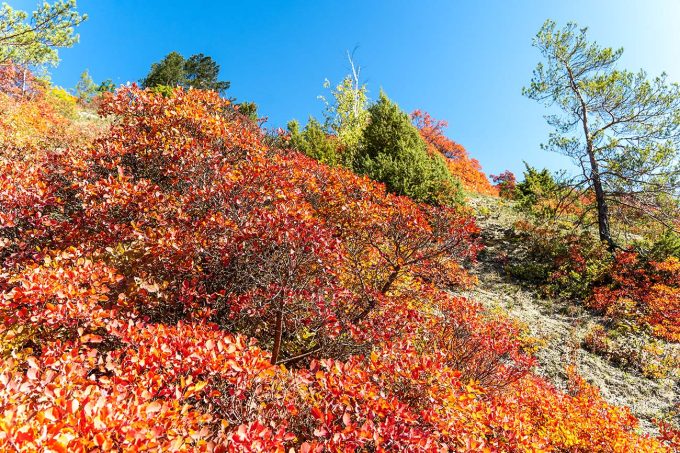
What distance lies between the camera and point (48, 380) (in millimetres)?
2348

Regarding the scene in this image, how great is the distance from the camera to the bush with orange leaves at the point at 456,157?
28.3m

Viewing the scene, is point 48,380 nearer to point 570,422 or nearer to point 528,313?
point 570,422

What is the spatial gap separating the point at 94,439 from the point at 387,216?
18.4 feet

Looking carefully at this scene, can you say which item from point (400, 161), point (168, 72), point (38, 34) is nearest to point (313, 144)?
point (400, 161)

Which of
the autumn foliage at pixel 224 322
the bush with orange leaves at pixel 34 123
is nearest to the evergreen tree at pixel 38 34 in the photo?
the bush with orange leaves at pixel 34 123

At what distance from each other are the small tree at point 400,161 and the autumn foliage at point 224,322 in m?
6.22

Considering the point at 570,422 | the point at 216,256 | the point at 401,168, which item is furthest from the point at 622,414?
the point at 401,168

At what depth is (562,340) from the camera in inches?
408

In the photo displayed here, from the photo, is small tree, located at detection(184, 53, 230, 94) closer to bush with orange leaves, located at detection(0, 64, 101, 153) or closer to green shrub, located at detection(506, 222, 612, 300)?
bush with orange leaves, located at detection(0, 64, 101, 153)

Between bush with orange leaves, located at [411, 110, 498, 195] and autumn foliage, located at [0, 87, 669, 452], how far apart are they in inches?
872

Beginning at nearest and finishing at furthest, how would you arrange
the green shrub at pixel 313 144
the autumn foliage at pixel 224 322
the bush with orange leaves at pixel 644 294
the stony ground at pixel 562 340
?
the autumn foliage at pixel 224 322, the stony ground at pixel 562 340, the bush with orange leaves at pixel 644 294, the green shrub at pixel 313 144

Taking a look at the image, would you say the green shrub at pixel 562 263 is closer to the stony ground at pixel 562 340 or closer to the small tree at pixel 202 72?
the stony ground at pixel 562 340

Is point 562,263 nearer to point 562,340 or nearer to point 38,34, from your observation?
point 562,340

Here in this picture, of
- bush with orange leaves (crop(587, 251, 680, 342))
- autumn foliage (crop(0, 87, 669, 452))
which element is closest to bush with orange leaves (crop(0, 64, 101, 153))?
autumn foliage (crop(0, 87, 669, 452))
